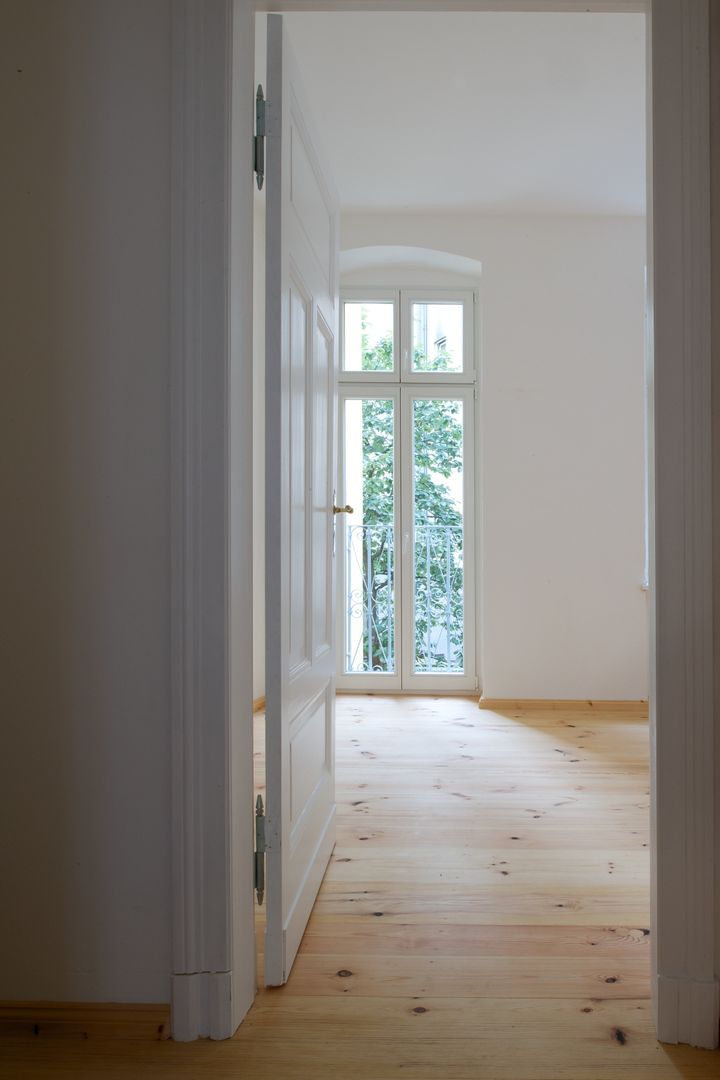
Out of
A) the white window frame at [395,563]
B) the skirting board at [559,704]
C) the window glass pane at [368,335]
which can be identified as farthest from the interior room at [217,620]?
the window glass pane at [368,335]

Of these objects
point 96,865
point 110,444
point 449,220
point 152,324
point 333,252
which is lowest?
point 96,865

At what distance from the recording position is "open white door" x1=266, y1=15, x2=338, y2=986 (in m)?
1.51

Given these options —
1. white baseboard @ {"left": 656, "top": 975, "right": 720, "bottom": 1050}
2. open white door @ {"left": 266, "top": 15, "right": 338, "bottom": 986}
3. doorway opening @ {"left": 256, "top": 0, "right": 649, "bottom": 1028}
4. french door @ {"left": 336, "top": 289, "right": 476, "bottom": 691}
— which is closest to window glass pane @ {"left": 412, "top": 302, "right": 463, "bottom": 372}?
french door @ {"left": 336, "top": 289, "right": 476, "bottom": 691}

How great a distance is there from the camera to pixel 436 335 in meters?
4.73

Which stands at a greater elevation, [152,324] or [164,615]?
[152,324]

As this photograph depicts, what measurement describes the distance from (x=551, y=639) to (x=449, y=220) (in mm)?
2646

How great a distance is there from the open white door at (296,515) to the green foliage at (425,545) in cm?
244

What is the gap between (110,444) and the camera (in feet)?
4.55

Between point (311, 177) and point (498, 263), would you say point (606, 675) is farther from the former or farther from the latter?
point (311, 177)

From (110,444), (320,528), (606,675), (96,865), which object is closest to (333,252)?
(320,528)

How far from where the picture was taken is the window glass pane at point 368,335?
4.72 m

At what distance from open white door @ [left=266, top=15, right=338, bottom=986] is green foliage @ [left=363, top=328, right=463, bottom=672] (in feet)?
8.00

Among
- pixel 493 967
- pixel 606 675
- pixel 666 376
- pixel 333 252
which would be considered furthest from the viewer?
pixel 606 675

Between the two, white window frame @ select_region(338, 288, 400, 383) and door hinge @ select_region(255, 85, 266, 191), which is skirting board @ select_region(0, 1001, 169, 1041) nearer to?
door hinge @ select_region(255, 85, 266, 191)
